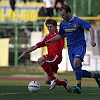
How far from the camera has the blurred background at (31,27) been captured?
25.4m

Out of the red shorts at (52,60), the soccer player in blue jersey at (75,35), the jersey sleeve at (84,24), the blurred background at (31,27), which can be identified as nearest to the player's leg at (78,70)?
the soccer player in blue jersey at (75,35)

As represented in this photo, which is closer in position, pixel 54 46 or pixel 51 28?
pixel 51 28

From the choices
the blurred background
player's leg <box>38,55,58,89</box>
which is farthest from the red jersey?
the blurred background

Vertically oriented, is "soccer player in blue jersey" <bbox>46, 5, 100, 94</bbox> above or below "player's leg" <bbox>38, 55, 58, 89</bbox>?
above

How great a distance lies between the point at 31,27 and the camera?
90.3 ft

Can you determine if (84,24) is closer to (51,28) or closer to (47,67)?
(51,28)

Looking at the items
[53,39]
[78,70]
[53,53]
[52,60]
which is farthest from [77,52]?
[53,53]

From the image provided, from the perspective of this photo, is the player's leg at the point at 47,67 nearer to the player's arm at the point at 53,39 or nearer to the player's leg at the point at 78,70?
the player's arm at the point at 53,39

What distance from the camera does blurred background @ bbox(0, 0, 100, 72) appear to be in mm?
25391

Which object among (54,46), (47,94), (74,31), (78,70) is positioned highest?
(74,31)

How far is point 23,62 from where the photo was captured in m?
27.1

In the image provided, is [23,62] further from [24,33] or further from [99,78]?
[99,78]

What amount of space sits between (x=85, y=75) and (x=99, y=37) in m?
13.6

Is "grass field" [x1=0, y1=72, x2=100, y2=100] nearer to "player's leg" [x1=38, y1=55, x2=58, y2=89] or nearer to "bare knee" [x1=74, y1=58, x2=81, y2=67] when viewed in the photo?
"player's leg" [x1=38, y1=55, x2=58, y2=89]
